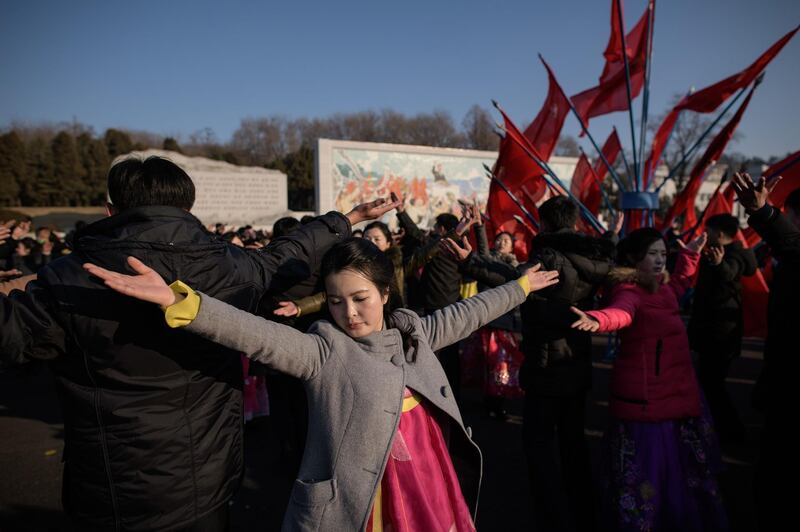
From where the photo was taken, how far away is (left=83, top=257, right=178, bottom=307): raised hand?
1344 millimetres

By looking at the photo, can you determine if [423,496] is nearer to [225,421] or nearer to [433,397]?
[433,397]

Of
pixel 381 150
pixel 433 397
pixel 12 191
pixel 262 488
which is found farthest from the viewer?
pixel 12 191

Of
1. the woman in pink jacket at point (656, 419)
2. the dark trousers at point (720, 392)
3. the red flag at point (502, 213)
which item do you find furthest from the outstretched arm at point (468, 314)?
the red flag at point (502, 213)

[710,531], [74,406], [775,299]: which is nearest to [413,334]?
[74,406]

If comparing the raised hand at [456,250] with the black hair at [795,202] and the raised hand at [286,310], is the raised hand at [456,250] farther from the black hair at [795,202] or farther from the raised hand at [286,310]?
the black hair at [795,202]

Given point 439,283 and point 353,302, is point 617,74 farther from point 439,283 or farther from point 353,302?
point 353,302

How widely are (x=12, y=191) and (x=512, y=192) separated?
41.9m

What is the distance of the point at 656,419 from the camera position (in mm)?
2748

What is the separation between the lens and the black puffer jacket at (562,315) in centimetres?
276

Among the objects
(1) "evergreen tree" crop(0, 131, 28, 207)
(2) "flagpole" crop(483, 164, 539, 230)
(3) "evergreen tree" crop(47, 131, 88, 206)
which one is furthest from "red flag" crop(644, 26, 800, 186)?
(3) "evergreen tree" crop(47, 131, 88, 206)

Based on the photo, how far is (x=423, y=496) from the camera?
67.7 inches

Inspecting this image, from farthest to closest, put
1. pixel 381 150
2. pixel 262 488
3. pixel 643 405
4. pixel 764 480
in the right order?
pixel 381 150
pixel 262 488
pixel 643 405
pixel 764 480

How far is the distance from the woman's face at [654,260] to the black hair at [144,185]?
7.72 ft

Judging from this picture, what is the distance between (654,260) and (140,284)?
2528 millimetres
